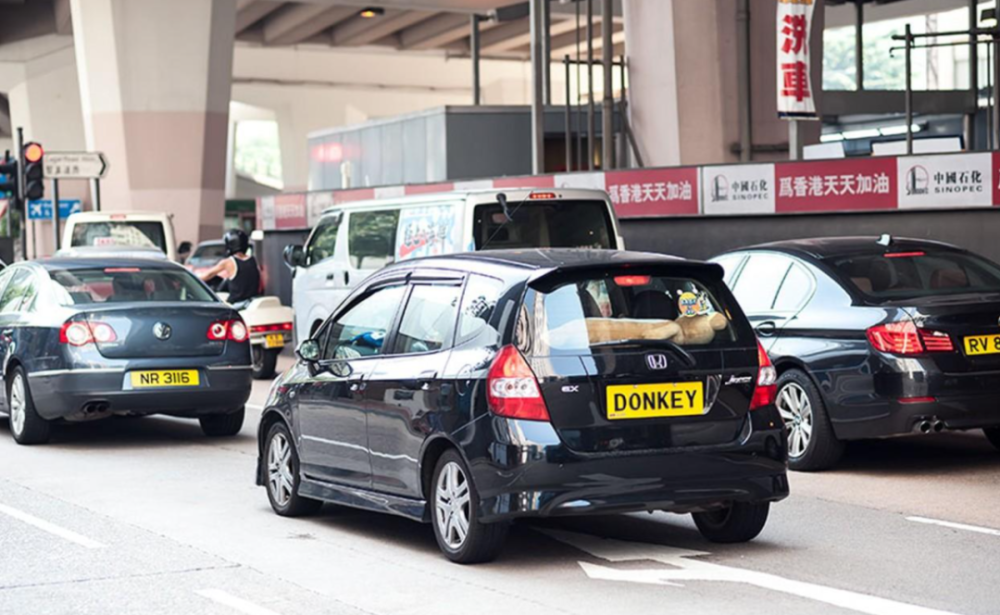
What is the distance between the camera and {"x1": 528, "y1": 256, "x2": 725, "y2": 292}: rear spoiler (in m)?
7.76

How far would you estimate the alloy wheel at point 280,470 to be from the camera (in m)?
9.59

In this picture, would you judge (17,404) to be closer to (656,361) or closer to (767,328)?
(767,328)

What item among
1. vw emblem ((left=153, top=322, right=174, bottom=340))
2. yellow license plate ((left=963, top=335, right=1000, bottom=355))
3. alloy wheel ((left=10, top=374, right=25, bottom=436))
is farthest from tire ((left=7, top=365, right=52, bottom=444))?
yellow license plate ((left=963, top=335, right=1000, bottom=355))

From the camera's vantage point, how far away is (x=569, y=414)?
24.7ft

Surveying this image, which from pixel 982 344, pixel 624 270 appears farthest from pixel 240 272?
pixel 624 270

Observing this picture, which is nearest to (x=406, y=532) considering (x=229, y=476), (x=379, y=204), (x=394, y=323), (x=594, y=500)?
(x=394, y=323)

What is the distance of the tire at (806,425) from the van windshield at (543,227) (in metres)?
3.33

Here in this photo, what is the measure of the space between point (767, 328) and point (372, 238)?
5970mm

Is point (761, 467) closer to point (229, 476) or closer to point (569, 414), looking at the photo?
point (569, 414)

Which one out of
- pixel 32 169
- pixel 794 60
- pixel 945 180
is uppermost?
pixel 794 60

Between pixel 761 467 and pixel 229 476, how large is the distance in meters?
4.72

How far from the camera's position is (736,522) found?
26.9 feet

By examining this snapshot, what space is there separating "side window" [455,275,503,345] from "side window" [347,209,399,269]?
308 inches

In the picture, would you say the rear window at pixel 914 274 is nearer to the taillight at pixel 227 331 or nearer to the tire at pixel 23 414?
the taillight at pixel 227 331
